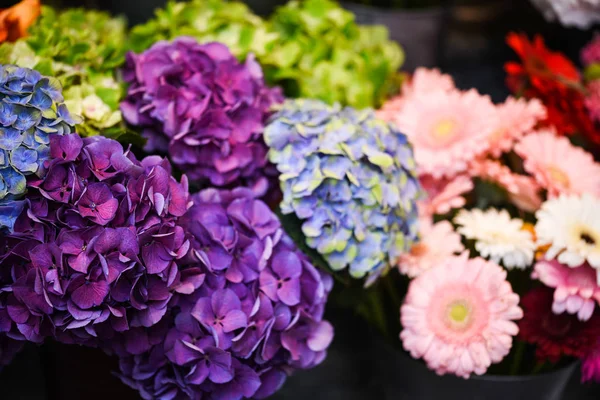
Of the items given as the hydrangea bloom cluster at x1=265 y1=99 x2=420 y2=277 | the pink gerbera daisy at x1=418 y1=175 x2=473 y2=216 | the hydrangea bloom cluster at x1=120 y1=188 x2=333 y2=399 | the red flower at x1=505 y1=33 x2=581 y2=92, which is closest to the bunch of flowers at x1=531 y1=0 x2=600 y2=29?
the red flower at x1=505 y1=33 x2=581 y2=92

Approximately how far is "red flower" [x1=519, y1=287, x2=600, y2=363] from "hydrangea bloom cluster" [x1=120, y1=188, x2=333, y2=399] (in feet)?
0.66

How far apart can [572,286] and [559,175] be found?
170mm

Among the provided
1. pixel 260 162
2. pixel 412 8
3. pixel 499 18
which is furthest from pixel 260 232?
pixel 499 18

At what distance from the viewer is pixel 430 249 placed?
2.25 feet

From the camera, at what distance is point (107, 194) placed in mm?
484

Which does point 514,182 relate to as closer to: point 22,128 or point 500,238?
point 500,238

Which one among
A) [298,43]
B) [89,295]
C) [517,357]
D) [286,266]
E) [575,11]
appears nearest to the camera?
[89,295]

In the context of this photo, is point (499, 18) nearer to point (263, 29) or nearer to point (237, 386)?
point (263, 29)

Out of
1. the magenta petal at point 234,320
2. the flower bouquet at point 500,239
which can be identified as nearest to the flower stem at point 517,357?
the flower bouquet at point 500,239

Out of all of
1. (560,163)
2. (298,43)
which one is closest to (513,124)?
(560,163)

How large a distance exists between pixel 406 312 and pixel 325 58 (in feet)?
1.14

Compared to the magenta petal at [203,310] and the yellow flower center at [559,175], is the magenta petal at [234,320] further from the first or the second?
the yellow flower center at [559,175]

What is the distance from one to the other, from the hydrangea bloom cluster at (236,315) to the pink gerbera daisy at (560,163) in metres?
0.30

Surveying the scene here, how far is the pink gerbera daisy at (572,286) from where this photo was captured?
0.59m
